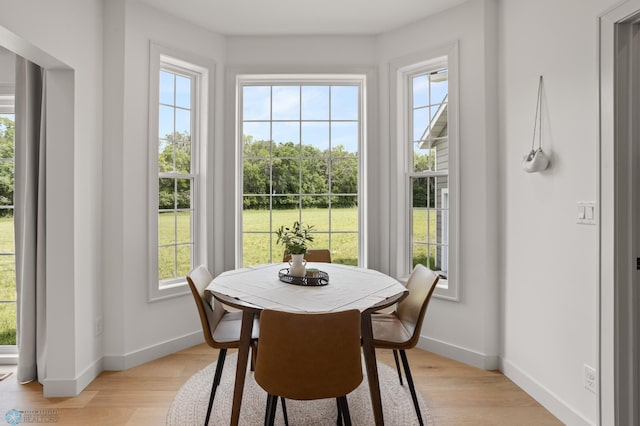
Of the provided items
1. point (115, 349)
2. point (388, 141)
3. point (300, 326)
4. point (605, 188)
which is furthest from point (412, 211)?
point (115, 349)

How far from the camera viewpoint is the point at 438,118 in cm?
336

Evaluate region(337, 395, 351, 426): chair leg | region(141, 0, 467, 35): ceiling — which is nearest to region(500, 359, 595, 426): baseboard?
region(337, 395, 351, 426): chair leg

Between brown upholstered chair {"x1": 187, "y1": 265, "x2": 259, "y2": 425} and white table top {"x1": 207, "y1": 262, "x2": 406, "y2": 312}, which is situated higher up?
white table top {"x1": 207, "y1": 262, "x2": 406, "y2": 312}

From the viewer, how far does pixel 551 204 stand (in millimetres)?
2354

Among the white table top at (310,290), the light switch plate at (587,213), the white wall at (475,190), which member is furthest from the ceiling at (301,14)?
the white table top at (310,290)

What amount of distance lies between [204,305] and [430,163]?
2309 millimetres

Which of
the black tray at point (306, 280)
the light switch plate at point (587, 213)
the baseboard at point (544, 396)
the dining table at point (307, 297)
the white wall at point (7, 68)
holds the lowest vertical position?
the baseboard at point (544, 396)

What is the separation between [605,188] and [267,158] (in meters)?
2.73

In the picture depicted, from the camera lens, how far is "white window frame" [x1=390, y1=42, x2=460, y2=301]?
3.12m

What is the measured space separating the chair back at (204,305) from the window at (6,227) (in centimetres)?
184

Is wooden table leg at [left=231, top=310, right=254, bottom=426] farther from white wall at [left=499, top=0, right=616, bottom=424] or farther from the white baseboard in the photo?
white wall at [left=499, top=0, right=616, bottom=424]

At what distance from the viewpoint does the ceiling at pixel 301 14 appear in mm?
3051

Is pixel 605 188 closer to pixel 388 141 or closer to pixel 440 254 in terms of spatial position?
pixel 440 254

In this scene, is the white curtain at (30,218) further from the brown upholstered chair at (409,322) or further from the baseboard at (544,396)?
the baseboard at (544,396)
